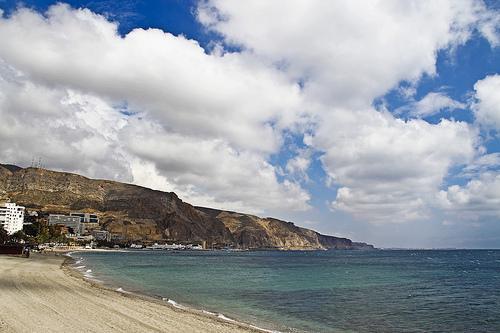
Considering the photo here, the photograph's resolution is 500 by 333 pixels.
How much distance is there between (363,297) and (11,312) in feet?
107

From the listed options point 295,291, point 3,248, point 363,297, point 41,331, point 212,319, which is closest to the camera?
point 41,331

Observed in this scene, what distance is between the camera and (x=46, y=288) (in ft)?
112

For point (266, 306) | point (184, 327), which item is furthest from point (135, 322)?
point (266, 306)

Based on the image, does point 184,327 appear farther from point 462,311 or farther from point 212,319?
point 462,311

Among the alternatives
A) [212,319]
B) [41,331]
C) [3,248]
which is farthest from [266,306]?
[3,248]

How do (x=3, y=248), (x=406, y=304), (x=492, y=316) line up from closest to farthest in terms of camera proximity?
(x=492, y=316), (x=406, y=304), (x=3, y=248)

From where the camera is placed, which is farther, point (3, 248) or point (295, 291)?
point (3, 248)

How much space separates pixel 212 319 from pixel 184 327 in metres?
4.80

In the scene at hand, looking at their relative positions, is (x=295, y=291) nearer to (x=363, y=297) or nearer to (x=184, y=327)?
(x=363, y=297)

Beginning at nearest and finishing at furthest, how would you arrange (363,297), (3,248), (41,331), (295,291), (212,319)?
(41,331) → (212,319) → (363,297) → (295,291) → (3,248)

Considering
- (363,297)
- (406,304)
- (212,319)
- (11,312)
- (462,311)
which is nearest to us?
(11,312)

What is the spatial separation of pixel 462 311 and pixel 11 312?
33.7 metres

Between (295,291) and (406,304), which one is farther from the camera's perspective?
Answer: (295,291)

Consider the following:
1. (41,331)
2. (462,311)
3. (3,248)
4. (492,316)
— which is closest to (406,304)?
(462,311)
